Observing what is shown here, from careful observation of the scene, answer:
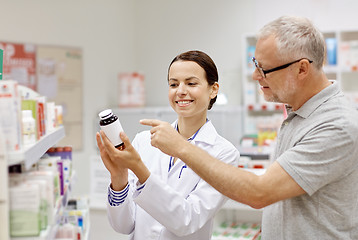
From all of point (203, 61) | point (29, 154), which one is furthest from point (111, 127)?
point (203, 61)

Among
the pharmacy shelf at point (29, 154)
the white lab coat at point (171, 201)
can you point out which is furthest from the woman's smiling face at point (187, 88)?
the pharmacy shelf at point (29, 154)

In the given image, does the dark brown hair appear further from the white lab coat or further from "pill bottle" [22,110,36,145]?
"pill bottle" [22,110,36,145]

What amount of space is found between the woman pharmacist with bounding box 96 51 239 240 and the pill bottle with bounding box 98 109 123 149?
3.4 inches

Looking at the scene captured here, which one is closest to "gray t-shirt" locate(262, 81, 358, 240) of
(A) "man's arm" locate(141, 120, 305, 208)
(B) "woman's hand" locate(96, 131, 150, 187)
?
(A) "man's arm" locate(141, 120, 305, 208)

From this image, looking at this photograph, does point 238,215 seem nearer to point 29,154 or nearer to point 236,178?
point 236,178

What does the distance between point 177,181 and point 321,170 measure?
642 mm

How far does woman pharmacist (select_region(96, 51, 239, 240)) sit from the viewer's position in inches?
69.6

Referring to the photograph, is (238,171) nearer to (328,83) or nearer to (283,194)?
(283,194)

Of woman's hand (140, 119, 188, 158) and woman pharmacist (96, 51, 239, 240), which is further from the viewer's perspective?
woman pharmacist (96, 51, 239, 240)

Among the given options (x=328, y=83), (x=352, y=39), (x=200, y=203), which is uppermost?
(x=352, y=39)

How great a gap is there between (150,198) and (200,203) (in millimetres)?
238

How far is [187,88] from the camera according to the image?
77.8 inches

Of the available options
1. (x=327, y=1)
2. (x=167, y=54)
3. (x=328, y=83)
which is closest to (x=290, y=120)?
(x=328, y=83)

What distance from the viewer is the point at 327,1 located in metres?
5.71
